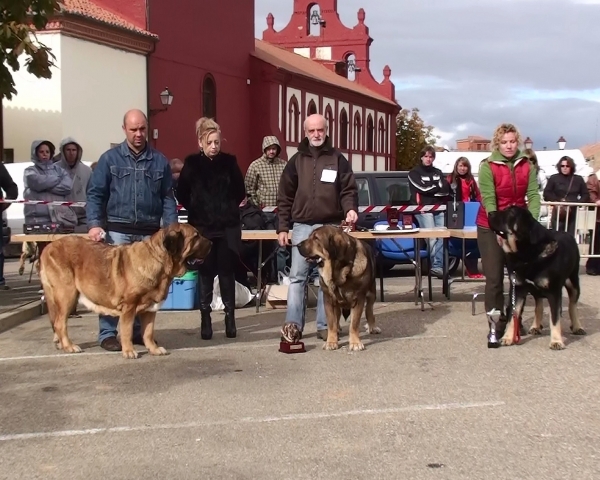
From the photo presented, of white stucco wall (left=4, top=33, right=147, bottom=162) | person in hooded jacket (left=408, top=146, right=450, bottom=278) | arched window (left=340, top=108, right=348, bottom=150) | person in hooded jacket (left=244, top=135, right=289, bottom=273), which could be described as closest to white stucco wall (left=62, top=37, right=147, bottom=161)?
white stucco wall (left=4, top=33, right=147, bottom=162)

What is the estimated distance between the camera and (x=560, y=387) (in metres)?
6.40

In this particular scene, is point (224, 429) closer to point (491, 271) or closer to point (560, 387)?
point (560, 387)

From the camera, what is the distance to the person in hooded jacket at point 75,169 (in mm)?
11344

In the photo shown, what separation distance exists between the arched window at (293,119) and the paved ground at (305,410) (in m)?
37.5

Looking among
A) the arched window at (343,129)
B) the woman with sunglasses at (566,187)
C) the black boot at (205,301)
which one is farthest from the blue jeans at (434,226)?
the arched window at (343,129)

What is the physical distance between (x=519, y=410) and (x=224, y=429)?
1881 millimetres

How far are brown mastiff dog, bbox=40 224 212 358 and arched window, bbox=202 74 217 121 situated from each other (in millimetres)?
29262

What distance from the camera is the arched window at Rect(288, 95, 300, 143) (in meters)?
45.6

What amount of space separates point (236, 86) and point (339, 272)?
110ft

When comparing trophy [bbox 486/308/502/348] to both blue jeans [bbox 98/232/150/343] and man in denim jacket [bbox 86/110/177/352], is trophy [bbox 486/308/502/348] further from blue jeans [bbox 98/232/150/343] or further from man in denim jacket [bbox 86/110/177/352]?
blue jeans [bbox 98/232/150/343]

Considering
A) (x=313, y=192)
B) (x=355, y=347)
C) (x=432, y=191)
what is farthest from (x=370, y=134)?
(x=355, y=347)

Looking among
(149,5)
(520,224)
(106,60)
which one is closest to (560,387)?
(520,224)

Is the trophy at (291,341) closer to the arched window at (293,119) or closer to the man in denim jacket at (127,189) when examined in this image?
the man in denim jacket at (127,189)

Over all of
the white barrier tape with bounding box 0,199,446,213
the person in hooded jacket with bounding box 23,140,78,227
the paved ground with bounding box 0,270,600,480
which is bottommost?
the paved ground with bounding box 0,270,600,480
